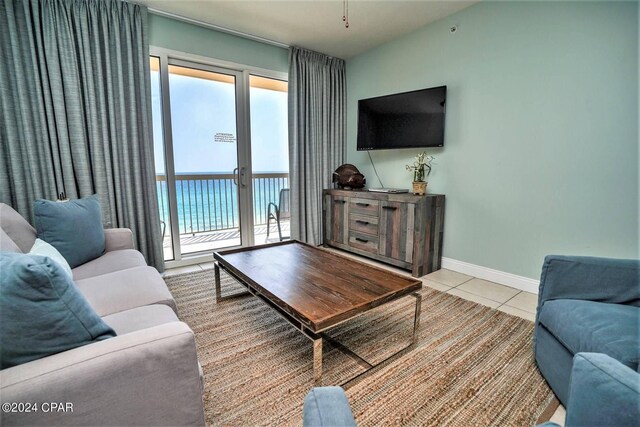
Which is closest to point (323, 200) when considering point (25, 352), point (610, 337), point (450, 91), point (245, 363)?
point (450, 91)

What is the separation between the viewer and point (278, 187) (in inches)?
159

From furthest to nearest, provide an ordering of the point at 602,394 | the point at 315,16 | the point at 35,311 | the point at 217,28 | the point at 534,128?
the point at 217,28 < the point at 315,16 < the point at 534,128 < the point at 35,311 < the point at 602,394

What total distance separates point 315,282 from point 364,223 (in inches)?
69.9

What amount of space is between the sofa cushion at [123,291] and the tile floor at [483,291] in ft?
4.60

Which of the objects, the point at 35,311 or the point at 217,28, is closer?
the point at 35,311

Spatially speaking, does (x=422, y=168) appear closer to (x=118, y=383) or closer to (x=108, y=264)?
(x=108, y=264)

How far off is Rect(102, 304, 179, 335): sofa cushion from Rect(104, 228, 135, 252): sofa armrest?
113 centimetres

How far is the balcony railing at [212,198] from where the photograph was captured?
326cm

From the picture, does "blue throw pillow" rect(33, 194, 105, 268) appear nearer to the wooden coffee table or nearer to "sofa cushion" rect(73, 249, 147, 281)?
"sofa cushion" rect(73, 249, 147, 281)

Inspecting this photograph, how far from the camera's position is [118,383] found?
2.54 ft

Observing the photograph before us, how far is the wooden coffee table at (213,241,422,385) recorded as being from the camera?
1.38 m

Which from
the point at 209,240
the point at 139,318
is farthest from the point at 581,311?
the point at 209,240

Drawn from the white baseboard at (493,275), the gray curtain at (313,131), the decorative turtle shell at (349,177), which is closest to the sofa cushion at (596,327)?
the white baseboard at (493,275)

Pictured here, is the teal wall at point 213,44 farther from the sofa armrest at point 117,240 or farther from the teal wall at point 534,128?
the sofa armrest at point 117,240
